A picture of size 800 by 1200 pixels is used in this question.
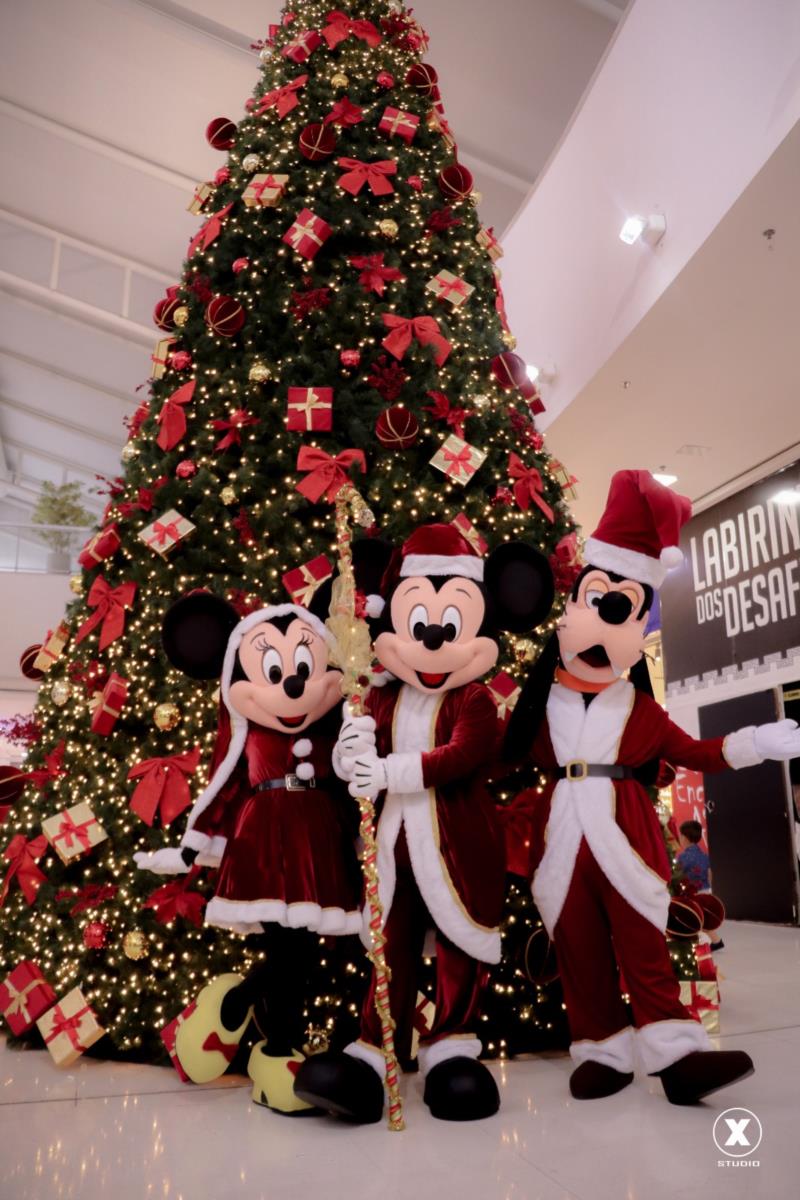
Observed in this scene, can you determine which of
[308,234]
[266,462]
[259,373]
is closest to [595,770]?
[266,462]

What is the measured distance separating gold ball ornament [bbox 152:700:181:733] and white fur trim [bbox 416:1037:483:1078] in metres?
1.29

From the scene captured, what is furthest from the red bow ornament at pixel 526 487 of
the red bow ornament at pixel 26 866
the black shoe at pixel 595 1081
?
the red bow ornament at pixel 26 866

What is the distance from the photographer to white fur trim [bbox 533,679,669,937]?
98.8 inches

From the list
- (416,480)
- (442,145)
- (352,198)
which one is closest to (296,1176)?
(416,480)

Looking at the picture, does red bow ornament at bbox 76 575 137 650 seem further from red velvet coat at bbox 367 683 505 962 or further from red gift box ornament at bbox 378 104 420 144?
red gift box ornament at bbox 378 104 420 144

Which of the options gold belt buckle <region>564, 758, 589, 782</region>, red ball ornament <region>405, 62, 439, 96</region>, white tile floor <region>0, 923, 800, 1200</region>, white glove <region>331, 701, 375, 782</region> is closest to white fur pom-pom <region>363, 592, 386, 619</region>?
white glove <region>331, 701, 375, 782</region>

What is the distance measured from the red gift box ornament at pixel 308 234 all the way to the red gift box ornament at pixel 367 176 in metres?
0.21

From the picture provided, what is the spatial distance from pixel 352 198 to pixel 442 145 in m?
0.60

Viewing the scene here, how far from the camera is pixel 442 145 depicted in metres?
3.95

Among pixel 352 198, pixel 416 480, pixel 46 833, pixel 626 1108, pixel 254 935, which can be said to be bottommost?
pixel 626 1108

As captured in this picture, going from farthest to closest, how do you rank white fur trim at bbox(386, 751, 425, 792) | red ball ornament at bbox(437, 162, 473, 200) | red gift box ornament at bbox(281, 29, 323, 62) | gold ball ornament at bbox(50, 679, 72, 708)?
1. red gift box ornament at bbox(281, 29, 323, 62)
2. red ball ornament at bbox(437, 162, 473, 200)
3. gold ball ornament at bbox(50, 679, 72, 708)
4. white fur trim at bbox(386, 751, 425, 792)

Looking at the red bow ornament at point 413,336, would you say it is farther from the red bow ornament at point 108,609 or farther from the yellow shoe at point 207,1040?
the yellow shoe at point 207,1040

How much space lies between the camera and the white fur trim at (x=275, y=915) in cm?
240

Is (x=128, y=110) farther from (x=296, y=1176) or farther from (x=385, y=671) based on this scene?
(x=296, y=1176)
